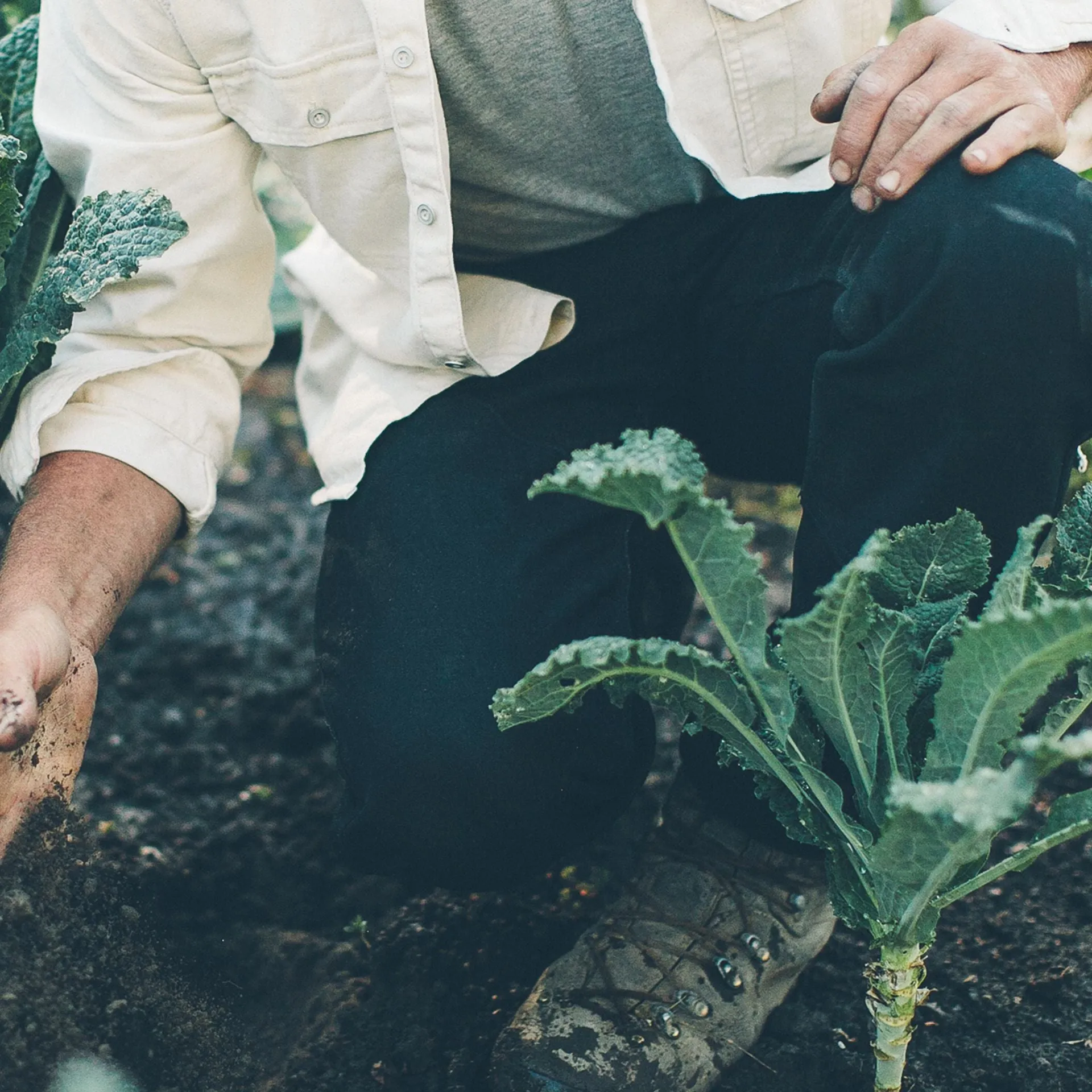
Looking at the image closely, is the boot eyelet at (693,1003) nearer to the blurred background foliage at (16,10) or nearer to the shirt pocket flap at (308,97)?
the shirt pocket flap at (308,97)

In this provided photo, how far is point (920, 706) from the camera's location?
93 cm

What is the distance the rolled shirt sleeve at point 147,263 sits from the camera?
47.3 inches

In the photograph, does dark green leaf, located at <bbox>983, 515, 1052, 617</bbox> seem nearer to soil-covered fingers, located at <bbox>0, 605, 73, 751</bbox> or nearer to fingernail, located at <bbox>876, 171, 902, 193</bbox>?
fingernail, located at <bbox>876, 171, 902, 193</bbox>

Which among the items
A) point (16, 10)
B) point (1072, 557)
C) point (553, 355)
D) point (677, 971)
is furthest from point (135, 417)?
point (16, 10)

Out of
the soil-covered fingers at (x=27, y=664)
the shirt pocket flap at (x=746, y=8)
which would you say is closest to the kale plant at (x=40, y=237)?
the soil-covered fingers at (x=27, y=664)

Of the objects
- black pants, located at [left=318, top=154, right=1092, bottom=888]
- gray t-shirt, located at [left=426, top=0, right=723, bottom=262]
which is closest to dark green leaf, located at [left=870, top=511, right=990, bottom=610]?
black pants, located at [left=318, top=154, right=1092, bottom=888]

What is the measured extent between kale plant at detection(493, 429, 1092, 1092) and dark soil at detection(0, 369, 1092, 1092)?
258 mm

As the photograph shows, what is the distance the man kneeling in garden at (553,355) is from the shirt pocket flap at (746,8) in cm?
1

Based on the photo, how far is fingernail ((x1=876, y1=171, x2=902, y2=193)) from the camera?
40.6 inches

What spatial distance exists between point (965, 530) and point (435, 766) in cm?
59

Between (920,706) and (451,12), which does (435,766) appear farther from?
(451,12)

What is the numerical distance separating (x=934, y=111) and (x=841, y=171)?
9cm

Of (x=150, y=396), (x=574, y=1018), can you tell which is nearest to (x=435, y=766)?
(x=574, y=1018)

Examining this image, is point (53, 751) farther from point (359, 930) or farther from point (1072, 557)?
point (1072, 557)
